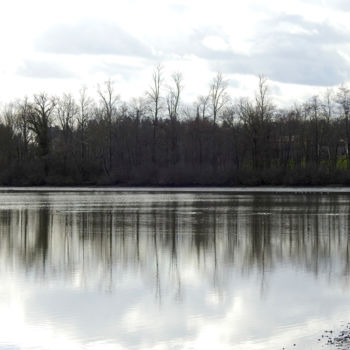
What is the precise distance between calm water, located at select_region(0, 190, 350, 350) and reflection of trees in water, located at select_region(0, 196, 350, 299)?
0.04m

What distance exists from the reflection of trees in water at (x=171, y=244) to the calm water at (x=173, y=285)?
0.04 meters

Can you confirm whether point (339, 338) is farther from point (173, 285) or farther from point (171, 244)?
point (171, 244)

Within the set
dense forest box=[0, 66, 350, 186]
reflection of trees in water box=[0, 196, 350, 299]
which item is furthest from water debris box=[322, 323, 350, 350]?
dense forest box=[0, 66, 350, 186]

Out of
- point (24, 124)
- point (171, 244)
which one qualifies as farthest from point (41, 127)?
point (171, 244)

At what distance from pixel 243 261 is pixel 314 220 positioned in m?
13.8

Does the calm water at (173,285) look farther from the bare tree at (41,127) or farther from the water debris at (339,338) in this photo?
the bare tree at (41,127)

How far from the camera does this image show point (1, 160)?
311 ft

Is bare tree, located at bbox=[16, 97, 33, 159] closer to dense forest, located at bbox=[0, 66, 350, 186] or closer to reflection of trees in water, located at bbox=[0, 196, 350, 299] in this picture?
dense forest, located at bbox=[0, 66, 350, 186]

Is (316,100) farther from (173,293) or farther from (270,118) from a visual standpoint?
(173,293)

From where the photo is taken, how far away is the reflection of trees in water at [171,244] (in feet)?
66.6

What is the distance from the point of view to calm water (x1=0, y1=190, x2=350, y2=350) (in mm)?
13094

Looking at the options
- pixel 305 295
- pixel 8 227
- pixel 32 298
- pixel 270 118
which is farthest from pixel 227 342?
pixel 270 118

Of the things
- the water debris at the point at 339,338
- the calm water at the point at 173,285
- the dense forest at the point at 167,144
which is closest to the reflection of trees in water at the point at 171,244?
the calm water at the point at 173,285

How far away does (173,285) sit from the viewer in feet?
59.3
